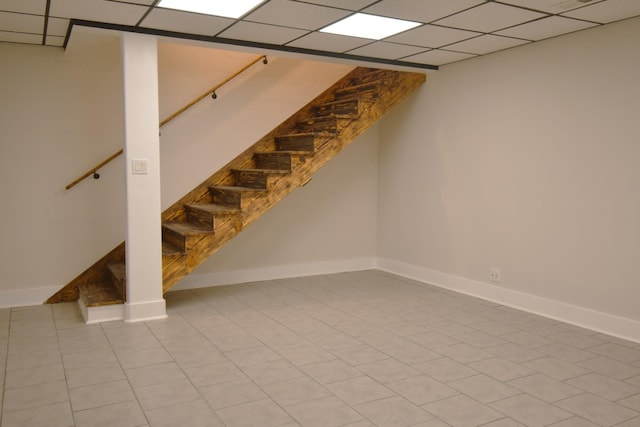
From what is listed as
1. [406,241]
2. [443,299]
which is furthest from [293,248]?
[443,299]

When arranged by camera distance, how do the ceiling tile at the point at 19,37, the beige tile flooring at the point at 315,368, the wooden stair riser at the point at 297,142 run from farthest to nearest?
the wooden stair riser at the point at 297,142
the ceiling tile at the point at 19,37
the beige tile flooring at the point at 315,368

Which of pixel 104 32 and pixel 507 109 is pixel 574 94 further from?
pixel 104 32

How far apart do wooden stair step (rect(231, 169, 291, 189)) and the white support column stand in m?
1.04

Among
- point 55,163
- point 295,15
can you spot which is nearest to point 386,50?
point 295,15

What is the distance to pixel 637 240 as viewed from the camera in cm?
391

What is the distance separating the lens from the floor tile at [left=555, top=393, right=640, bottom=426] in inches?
106

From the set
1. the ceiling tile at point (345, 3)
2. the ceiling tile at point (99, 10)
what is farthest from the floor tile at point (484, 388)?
the ceiling tile at point (99, 10)


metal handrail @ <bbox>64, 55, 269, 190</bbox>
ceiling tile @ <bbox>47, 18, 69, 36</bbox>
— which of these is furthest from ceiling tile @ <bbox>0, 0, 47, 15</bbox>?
metal handrail @ <bbox>64, 55, 269, 190</bbox>

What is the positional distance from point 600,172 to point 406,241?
2.52m

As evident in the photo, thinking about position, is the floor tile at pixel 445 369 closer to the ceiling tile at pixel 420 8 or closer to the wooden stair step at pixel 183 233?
the wooden stair step at pixel 183 233

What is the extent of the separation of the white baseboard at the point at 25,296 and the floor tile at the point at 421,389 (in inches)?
136

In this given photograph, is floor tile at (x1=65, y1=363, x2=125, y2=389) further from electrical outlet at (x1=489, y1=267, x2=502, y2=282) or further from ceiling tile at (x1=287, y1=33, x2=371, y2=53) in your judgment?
electrical outlet at (x1=489, y1=267, x2=502, y2=282)

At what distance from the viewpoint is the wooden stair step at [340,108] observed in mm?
5535

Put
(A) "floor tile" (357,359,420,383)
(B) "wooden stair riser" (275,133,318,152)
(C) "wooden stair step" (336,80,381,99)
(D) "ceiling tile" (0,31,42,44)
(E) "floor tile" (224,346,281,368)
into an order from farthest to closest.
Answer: (C) "wooden stair step" (336,80,381,99)
(B) "wooden stair riser" (275,133,318,152)
(D) "ceiling tile" (0,31,42,44)
(E) "floor tile" (224,346,281,368)
(A) "floor tile" (357,359,420,383)
